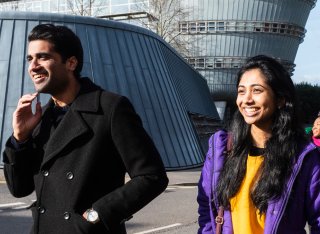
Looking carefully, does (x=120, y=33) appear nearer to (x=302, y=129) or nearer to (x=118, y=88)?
(x=118, y=88)

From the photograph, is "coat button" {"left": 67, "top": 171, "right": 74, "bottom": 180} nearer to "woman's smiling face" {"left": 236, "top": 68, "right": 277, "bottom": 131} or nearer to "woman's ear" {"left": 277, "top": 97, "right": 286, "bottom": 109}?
"woman's smiling face" {"left": 236, "top": 68, "right": 277, "bottom": 131}

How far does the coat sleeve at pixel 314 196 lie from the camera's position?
264cm

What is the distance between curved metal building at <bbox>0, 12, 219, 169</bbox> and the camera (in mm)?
15336

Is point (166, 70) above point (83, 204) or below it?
below

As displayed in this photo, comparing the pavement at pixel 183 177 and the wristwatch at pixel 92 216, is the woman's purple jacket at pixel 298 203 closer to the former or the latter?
the wristwatch at pixel 92 216

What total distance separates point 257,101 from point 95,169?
973 millimetres

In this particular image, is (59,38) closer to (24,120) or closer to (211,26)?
(24,120)

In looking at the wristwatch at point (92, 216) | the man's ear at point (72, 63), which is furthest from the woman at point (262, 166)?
the man's ear at point (72, 63)

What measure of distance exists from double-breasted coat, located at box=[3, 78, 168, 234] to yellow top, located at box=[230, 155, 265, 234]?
0.48 meters

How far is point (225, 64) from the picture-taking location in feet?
164

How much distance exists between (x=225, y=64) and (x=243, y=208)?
158 ft

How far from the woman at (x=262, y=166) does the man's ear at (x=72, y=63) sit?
89cm

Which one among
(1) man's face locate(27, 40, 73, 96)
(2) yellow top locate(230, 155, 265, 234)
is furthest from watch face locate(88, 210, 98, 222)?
(2) yellow top locate(230, 155, 265, 234)

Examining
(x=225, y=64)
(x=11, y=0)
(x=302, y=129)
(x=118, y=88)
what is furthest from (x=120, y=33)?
(x=11, y=0)
